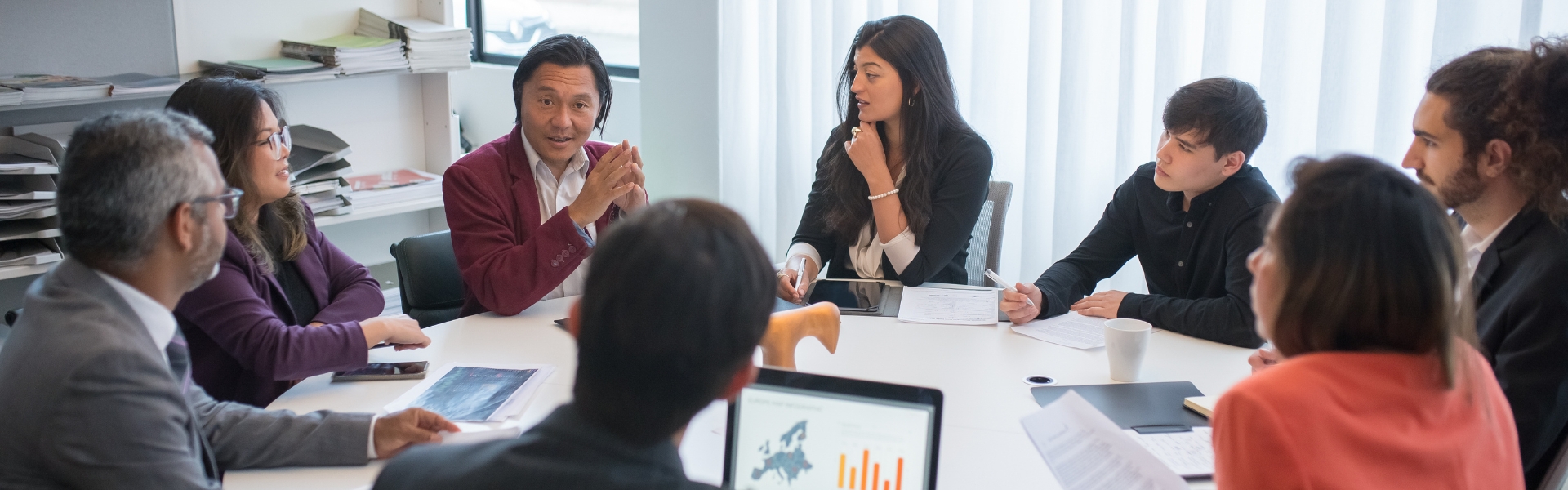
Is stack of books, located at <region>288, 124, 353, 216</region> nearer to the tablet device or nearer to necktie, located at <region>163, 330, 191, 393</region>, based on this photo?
the tablet device

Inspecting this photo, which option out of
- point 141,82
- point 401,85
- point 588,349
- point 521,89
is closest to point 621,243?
point 588,349

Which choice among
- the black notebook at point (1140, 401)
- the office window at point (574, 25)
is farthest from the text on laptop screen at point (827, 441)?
the office window at point (574, 25)

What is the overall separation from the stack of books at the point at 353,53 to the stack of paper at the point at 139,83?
357 mm

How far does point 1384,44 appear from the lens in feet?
8.00

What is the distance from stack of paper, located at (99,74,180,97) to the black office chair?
90 cm

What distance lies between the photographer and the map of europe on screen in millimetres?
1157

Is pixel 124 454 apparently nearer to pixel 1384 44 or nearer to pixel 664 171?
pixel 1384 44

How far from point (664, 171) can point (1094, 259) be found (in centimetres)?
193

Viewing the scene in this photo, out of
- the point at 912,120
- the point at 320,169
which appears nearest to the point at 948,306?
the point at 912,120

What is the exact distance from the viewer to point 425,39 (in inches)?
128

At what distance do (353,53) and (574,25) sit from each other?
3.90 ft

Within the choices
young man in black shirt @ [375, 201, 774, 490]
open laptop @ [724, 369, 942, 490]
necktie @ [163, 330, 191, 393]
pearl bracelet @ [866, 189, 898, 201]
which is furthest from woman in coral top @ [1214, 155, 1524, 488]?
pearl bracelet @ [866, 189, 898, 201]

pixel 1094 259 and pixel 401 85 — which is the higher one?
pixel 401 85

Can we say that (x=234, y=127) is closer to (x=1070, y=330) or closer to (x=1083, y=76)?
(x=1070, y=330)
